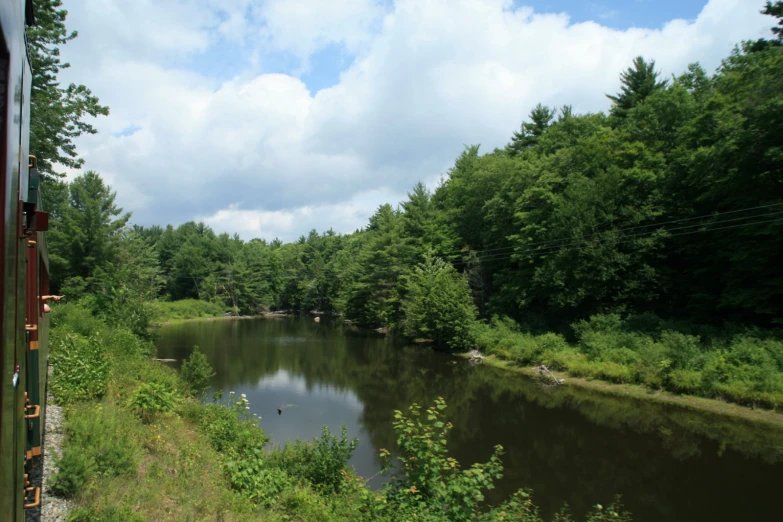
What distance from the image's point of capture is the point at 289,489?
27.2 ft

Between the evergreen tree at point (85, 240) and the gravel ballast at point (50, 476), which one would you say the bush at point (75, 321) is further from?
the evergreen tree at point (85, 240)

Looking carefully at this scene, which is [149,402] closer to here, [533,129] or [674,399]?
[674,399]

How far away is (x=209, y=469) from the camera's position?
26.8 ft

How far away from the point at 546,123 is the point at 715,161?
78.2ft

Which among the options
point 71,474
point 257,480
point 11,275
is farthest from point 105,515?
point 11,275

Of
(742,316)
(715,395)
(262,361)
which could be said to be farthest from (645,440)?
(262,361)

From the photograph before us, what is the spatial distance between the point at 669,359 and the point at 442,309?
48.3 feet

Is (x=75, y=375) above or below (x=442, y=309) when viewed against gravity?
below

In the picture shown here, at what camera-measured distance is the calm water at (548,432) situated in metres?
11.1

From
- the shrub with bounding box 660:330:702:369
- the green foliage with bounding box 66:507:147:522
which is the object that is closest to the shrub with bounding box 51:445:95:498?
the green foliage with bounding box 66:507:147:522

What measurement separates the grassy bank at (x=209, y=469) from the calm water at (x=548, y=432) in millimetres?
2434

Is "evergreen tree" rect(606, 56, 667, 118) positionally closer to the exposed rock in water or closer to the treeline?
the treeline

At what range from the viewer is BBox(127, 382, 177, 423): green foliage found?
9.80 m

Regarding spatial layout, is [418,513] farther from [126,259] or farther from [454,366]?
[126,259]
